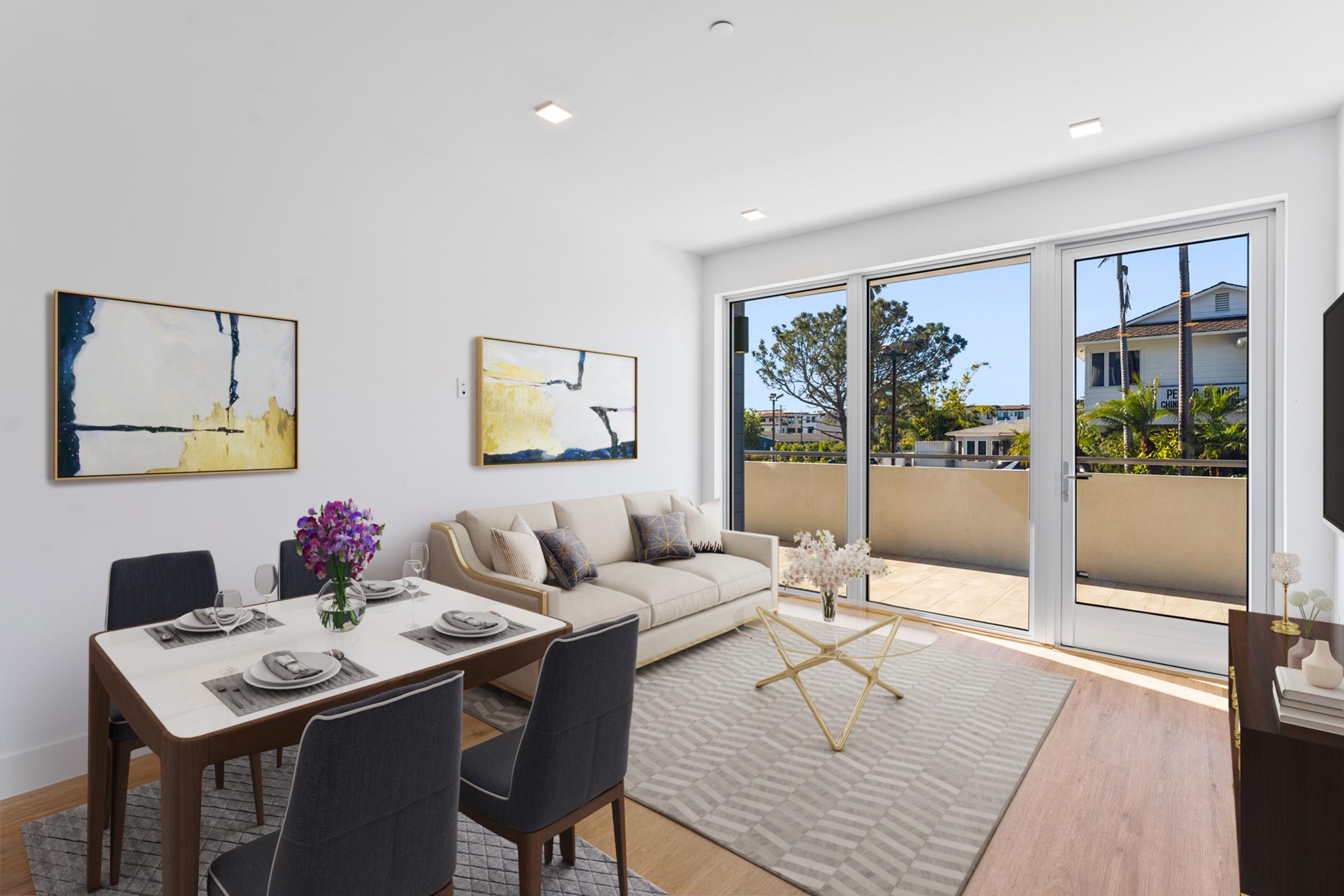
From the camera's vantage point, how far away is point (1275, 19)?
2535 millimetres

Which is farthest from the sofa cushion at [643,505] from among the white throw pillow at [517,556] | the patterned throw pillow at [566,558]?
the white throw pillow at [517,556]

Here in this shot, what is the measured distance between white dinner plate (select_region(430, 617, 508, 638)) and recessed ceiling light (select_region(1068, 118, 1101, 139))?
11.8 feet

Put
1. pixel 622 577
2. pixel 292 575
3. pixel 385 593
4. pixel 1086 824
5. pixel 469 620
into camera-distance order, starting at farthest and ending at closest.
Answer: pixel 622 577
pixel 292 575
pixel 385 593
pixel 1086 824
pixel 469 620

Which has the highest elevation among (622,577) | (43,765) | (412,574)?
(412,574)

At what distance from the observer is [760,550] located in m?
4.78

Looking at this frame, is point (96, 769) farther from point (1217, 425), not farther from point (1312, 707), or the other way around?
point (1217, 425)

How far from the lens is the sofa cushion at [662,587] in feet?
12.5

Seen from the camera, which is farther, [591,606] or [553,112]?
[591,606]

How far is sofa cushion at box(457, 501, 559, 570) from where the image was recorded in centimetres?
379

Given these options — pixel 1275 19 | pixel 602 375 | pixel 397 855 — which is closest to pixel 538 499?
pixel 602 375

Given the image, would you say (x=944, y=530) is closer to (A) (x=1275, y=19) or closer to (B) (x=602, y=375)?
(B) (x=602, y=375)

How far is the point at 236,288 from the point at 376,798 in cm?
269

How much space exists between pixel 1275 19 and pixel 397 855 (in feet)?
12.8

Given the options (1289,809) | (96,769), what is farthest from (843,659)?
(96,769)
